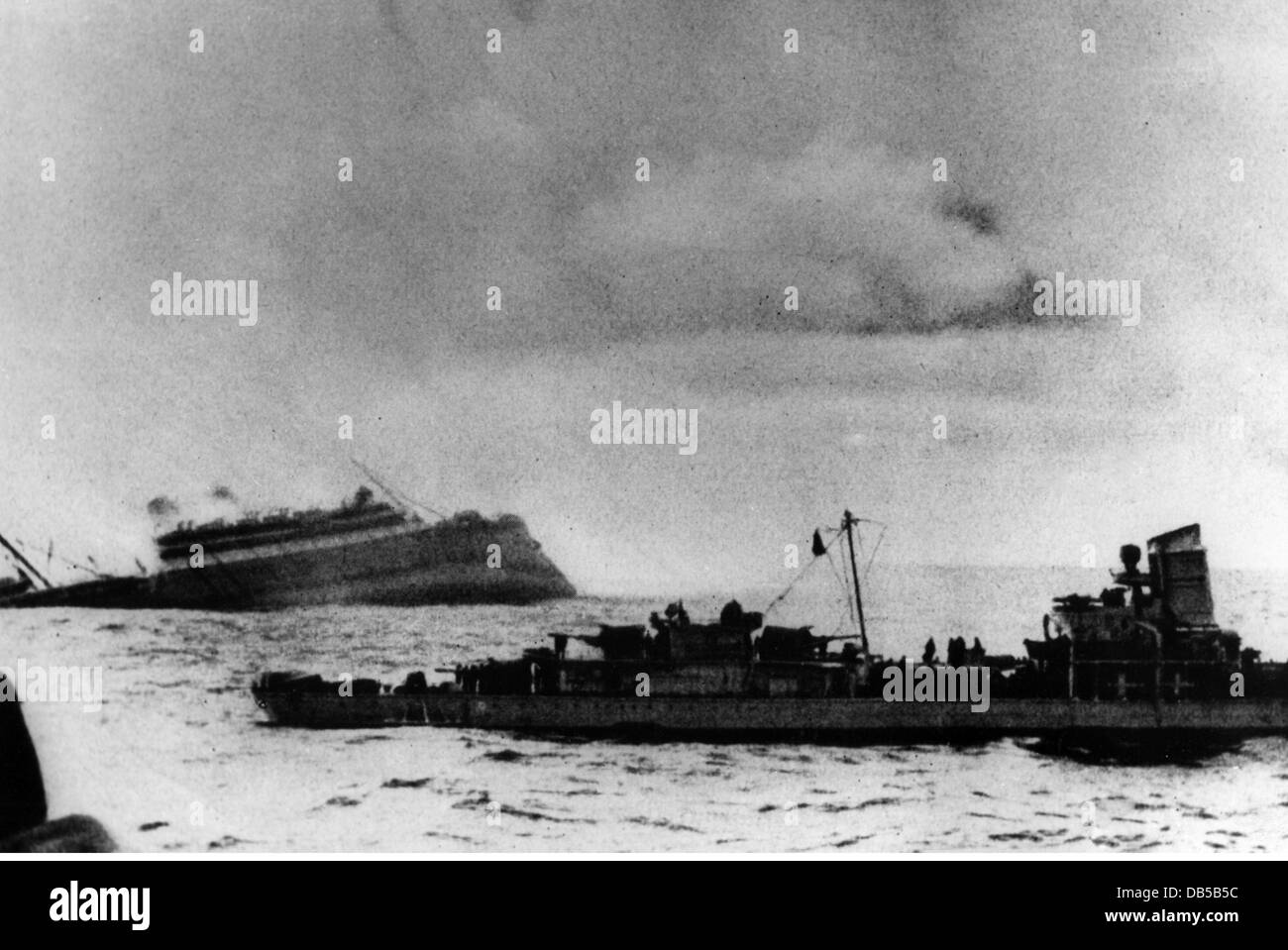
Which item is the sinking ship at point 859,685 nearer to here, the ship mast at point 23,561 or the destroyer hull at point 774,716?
the destroyer hull at point 774,716

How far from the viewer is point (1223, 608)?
4266 mm

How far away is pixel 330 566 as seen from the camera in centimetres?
437

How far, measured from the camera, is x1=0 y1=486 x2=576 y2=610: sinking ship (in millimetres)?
4301

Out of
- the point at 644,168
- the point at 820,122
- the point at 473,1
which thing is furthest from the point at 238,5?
the point at 820,122

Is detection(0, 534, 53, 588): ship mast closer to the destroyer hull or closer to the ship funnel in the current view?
the destroyer hull

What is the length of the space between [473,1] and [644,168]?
0.89 meters

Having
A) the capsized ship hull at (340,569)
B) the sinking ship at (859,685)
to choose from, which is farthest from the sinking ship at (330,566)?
the sinking ship at (859,685)

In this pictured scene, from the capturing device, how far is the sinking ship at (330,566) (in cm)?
430

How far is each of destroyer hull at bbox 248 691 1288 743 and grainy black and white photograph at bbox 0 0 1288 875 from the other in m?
0.01

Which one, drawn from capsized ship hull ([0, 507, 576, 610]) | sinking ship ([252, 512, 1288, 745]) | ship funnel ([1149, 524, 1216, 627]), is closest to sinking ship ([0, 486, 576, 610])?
capsized ship hull ([0, 507, 576, 610])

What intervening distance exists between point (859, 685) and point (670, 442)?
113cm

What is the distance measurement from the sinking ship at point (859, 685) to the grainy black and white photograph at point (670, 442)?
16mm

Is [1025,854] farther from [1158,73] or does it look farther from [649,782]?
[1158,73]

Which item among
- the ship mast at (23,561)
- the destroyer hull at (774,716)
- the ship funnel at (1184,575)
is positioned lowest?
the destroyer hull at (774,716)
